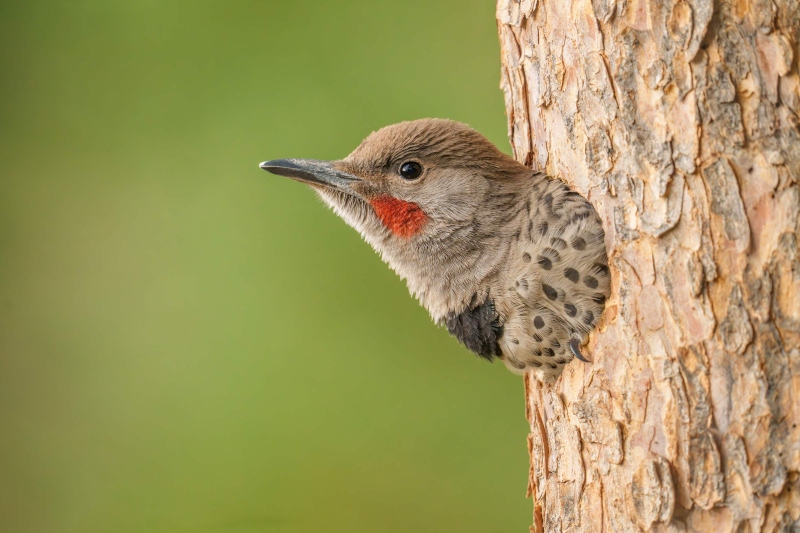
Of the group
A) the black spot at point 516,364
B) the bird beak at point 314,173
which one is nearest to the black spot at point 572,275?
the black spot at point 516,364

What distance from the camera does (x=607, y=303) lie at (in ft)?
4.99

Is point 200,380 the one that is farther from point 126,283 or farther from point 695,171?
point 695,171

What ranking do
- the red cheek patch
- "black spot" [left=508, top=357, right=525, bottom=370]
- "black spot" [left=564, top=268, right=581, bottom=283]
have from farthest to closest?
1. the red cheek patch
2. "black spot" [left=508, top=357, right=525, bottom=370]
3. "black spot" [left=564, top=268, right=581, bottom=283]

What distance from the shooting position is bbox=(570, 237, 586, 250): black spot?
1.56 metres

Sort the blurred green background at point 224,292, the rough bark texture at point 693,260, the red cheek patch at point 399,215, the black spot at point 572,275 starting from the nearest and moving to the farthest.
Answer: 1. the rough bark texture at point 693,260
2. the black spot at point 572,275
3. the red cheek patch at point 399,215
4. the blurred green background at point 224,292

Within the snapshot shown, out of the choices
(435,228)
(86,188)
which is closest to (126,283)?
(86,188)

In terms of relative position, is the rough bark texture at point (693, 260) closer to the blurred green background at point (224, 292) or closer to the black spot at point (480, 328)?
the black spot at point (480, 328)

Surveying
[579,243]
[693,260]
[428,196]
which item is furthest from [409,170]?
[693,260]

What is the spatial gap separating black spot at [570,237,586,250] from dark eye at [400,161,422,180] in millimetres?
469

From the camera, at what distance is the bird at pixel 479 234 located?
1584 mm

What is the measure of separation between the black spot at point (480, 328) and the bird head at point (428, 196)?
0.11 ft

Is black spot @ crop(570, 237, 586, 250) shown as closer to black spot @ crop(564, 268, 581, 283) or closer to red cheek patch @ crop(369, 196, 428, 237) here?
black spot @ crop(564, 268, 581, 283)

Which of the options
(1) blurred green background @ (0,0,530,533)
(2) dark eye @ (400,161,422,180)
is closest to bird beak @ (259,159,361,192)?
(2) dark eye @ (400,161,422,180)

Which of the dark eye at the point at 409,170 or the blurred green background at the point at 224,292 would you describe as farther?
the blurred green background at the point at 224,292
